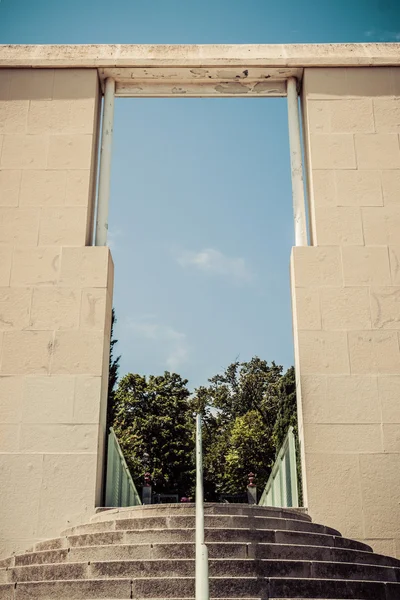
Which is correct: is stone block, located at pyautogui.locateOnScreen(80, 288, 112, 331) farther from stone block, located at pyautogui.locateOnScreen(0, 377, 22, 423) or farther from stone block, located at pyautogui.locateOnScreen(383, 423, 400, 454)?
stone block, located at pyautogui.locateOnScreen(383, 423, 400, 454)

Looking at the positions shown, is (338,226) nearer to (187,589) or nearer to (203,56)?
(203,56)

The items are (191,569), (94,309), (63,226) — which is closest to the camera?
(191,569)

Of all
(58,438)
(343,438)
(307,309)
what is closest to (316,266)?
(307,309)

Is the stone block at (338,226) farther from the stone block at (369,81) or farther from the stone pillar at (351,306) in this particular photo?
the stone block at (369,81)

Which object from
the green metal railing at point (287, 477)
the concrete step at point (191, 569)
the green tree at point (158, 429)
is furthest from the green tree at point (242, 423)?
the concrete step at point (191, 569)

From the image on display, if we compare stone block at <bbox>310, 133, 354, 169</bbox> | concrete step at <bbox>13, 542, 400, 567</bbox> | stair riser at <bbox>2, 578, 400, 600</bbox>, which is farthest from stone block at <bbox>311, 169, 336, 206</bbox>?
stair riser at <bbox>2, 578, 400, 600</bbox>

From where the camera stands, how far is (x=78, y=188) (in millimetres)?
9500

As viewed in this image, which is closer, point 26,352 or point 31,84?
point 26,352

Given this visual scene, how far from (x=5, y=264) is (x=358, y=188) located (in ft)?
16.4

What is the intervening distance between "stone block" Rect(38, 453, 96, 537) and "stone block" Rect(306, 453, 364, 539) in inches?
102

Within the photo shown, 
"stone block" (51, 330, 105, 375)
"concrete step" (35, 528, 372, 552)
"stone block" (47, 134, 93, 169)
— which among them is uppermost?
"stone block" (47, 134, 93, 169)

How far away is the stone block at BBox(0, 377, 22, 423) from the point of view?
8250 mm

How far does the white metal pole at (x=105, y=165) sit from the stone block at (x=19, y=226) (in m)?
0.87

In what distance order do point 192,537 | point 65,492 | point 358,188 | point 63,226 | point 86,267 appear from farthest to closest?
point 358,188 → point 63,226 → point 86,267 → point 65,492 → point 192,537
